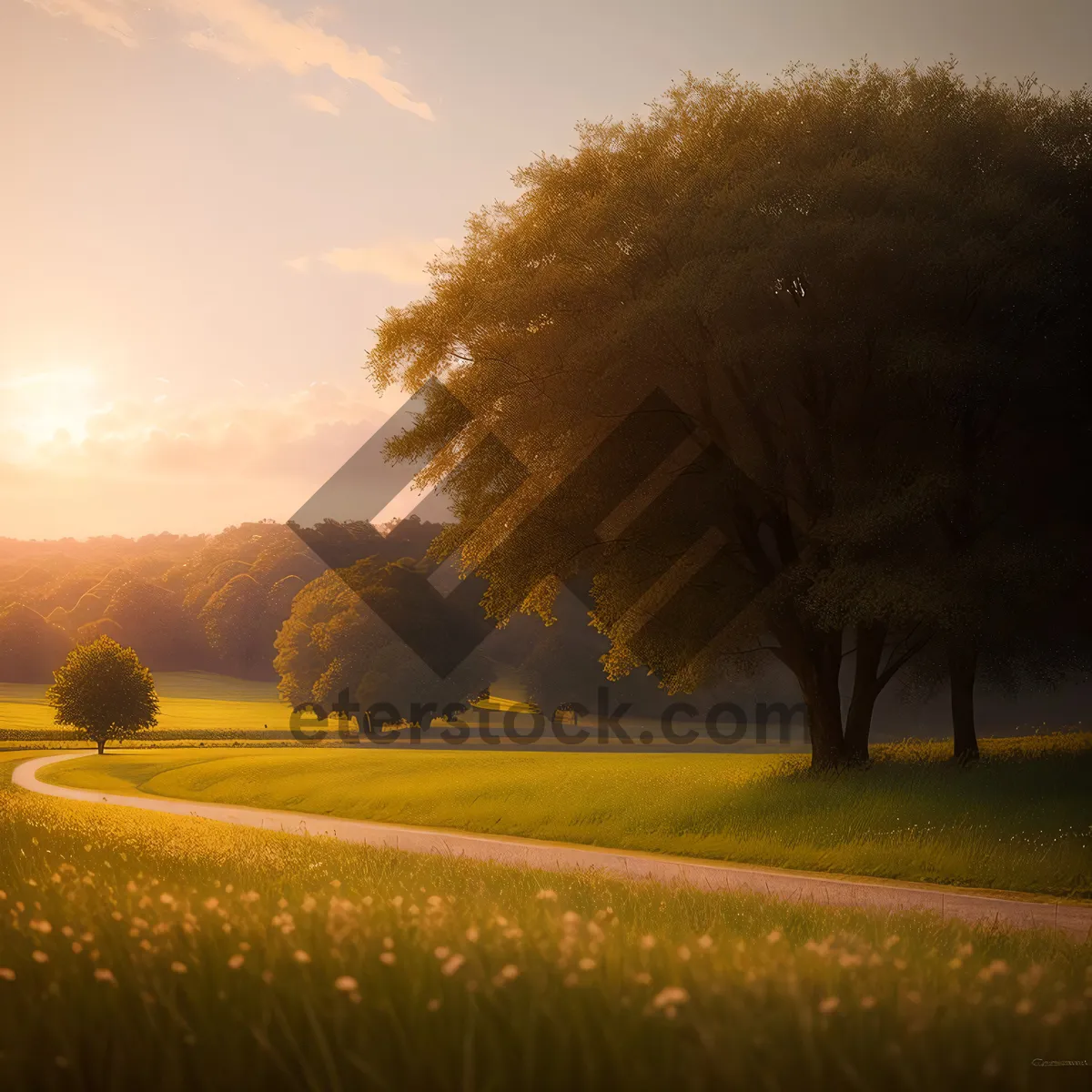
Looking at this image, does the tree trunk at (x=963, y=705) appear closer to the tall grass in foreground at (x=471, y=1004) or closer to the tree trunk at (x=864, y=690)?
the tree trunk at (x=864, y=690)

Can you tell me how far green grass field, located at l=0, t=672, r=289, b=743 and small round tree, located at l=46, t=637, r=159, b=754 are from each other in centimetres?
872

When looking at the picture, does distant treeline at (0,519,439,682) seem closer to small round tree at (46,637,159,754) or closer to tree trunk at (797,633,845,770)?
small round tree at (46,637,159,754)

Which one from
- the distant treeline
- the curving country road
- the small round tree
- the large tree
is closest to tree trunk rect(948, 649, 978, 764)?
the large tree

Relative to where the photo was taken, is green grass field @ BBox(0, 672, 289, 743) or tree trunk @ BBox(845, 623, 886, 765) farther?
green grass field @ BBox(0, 672, 289, 743)

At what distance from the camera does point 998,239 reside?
58.4ft

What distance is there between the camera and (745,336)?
18.4 meters

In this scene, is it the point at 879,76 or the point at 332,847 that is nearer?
the point at 332,847

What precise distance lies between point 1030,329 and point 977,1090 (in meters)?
19.1

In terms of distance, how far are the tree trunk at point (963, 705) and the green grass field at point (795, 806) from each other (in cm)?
78

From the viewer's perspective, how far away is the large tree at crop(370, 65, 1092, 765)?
17984 mm

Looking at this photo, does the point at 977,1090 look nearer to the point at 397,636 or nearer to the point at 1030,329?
the point at 1030,329

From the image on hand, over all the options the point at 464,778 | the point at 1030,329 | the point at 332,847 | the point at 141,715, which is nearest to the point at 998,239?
the point at 1030,329

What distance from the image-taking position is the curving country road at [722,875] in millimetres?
12047

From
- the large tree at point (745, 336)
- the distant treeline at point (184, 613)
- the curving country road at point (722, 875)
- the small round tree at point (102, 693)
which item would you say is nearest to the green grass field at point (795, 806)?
the curving country road at point (722, 875)
